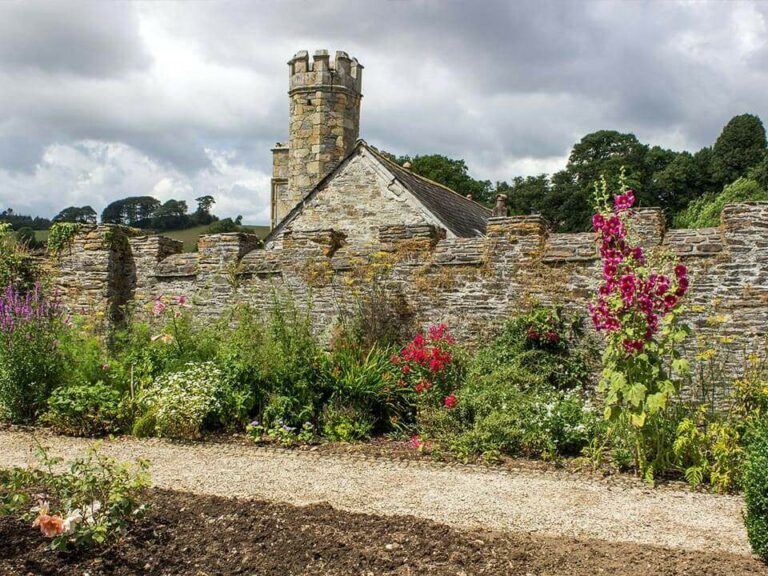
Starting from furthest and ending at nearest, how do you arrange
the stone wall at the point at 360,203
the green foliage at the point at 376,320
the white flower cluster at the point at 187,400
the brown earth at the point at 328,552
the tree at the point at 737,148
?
the tree at the point at 737,148 → the stone wall at the point at 360,203 → the green foliage at the point at 376,320 → the white flower cluster at the point at 187,400 → the brown earth at the point at 328,552

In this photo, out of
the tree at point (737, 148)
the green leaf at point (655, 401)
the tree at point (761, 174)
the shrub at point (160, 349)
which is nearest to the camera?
the green leaf at point (655, 401)

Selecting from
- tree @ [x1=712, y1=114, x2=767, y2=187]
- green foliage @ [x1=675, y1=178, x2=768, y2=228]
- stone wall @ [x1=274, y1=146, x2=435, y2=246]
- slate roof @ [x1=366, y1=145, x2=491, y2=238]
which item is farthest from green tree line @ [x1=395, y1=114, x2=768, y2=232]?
stone wall @ [x1=274, y1=146, x2=435, y2=246]

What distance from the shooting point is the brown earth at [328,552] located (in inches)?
157

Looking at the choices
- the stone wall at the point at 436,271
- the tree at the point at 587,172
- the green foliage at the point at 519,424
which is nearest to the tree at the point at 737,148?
the tree at the point at 587,172

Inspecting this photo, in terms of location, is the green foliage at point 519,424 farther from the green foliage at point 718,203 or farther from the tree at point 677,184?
the tree at point 677,184

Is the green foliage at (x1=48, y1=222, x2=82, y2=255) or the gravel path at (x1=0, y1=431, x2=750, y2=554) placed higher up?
the green foliage at (x1=48, y1=222, x2=82, y2=255)

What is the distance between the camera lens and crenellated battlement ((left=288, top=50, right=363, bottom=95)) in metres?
22.1

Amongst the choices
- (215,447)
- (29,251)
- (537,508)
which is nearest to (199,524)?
(537,508)

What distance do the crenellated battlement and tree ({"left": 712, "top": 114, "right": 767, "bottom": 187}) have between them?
71.0 feet

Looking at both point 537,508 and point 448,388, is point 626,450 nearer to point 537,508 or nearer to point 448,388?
point 537,508

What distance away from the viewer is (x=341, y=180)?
1739cm

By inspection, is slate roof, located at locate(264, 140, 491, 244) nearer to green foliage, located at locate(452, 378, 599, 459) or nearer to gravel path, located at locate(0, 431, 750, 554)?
green foliage, located at locate(452, 378, 599, 459)

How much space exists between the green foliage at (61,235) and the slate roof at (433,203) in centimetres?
681

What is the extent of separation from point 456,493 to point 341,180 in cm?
1237
